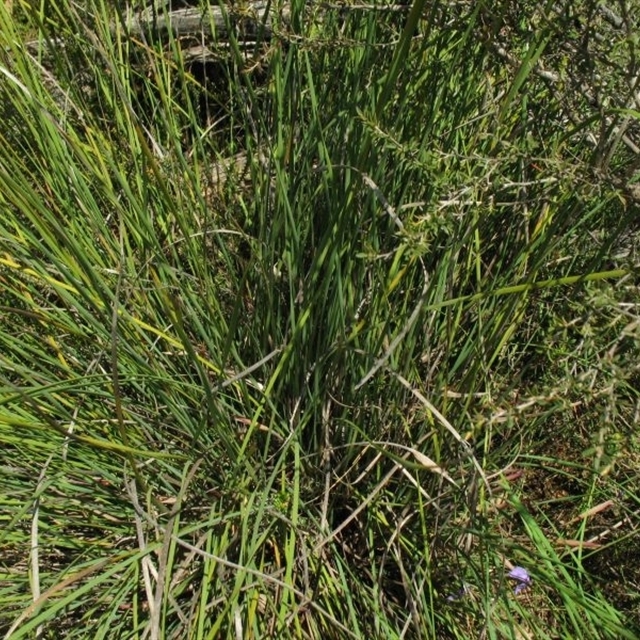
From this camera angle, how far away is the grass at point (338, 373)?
1038mm

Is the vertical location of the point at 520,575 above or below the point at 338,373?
below

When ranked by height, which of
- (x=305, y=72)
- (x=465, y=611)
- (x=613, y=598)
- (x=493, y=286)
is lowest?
(x=613, y=598)

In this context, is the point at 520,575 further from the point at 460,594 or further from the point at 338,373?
the point at 338,373

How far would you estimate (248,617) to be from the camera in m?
1.04

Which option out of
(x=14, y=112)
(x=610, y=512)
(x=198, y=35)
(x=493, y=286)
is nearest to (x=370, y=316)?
(x=493, y=286)

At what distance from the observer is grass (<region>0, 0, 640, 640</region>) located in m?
1.04

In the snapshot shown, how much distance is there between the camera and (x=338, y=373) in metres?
1.22

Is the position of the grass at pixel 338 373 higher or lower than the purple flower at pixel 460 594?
higher

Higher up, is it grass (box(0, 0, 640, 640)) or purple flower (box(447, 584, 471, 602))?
grass (box(0, 0, 640, 640))

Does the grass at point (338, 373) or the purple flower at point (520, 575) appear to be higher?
the grass at point (338, 373)

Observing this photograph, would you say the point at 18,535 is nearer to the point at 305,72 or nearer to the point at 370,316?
the point at 370,316

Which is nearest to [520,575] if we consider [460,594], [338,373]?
[460,594]

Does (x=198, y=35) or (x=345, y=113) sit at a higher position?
(x=345, y=113)

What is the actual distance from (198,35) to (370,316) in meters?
1.24
